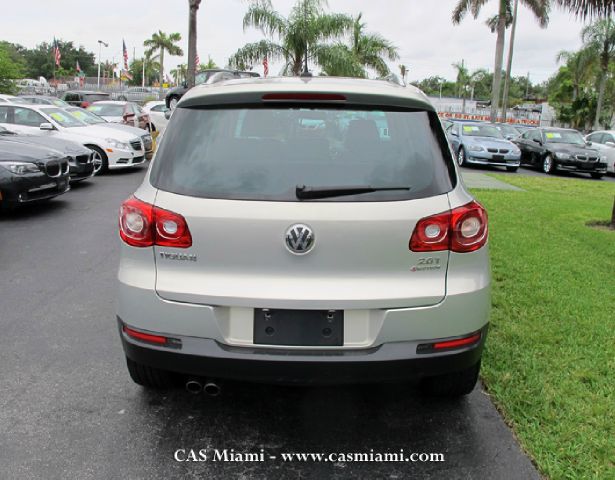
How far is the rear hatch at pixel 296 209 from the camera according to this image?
264 cm

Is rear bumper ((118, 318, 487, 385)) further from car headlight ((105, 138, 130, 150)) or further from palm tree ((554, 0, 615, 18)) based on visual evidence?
car headlight ((105, 138, 130, 150))

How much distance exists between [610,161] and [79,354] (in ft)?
62.8

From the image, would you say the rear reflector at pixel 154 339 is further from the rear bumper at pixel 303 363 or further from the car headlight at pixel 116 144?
the car headlight at pixel 116 144

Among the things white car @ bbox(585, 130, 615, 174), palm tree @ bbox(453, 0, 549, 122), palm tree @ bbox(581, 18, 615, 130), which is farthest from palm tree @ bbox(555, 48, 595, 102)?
white car @ bbox(585, 130, 615, 174)

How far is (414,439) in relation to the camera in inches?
122

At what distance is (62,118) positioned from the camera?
13.9 meters

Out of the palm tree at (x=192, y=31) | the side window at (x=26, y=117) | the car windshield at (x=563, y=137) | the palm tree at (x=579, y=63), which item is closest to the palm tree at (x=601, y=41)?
the palm tree at (x=579, y=63)

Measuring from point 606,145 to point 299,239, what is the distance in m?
20.2

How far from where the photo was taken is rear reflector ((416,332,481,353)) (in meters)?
2.76

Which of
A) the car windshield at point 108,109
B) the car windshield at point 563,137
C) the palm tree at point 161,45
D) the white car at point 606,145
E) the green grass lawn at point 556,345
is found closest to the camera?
the green grass lawn at point 556,345

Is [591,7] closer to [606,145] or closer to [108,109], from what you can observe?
[606,145]

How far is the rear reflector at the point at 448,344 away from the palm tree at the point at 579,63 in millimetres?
36819

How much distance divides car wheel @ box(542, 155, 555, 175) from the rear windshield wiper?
17328 millimetres

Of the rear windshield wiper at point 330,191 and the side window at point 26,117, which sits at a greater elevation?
the side window at point 26,117
